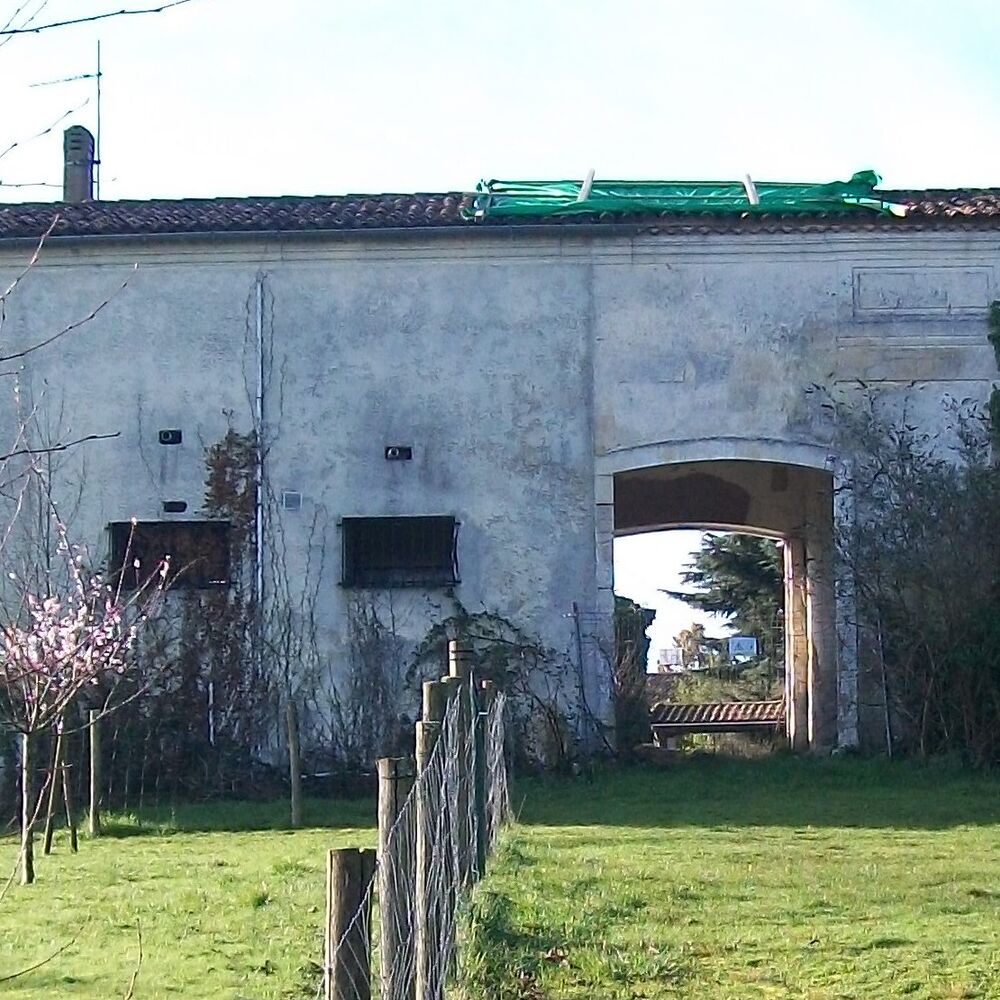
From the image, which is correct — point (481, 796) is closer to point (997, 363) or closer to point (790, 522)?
point (997, 363)

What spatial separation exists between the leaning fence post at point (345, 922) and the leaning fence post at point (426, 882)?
1.27 m

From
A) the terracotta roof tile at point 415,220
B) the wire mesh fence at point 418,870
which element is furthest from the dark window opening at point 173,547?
the wire mesh fence at point 418,870

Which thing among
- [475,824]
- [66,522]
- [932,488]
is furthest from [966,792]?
[66,522]

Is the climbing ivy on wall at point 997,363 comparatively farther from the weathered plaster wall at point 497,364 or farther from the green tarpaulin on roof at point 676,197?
the green tarpaulin on roof at point 676,197

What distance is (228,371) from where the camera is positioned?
17.8 metres

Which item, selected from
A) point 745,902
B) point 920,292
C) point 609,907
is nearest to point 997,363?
point 920,292

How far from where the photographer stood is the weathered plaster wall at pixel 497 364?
17.6 meters

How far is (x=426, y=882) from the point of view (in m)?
5.10

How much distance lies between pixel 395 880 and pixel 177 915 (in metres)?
4.44

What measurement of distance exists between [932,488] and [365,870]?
1449 cm

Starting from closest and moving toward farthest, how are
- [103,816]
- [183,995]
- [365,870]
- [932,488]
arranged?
[365,870] < [183,995] < [103,816] < [932,488]

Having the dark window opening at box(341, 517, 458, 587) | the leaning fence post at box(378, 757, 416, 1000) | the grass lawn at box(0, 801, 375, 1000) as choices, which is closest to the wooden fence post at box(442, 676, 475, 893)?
the grass lawn at box(0, 801, 375, 1000)

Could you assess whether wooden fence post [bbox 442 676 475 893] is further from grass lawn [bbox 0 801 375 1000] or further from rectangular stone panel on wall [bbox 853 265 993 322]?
rectangular stone panel on wall [bbox 853 265 993 322]

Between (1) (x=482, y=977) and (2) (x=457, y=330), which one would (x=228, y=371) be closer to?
(2) (x=457, y=330)
